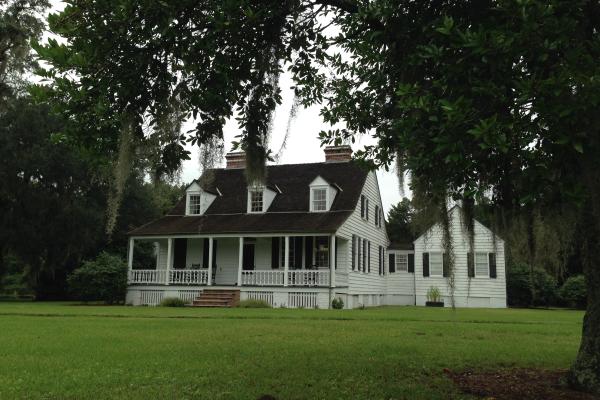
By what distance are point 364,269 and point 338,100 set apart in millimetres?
18919

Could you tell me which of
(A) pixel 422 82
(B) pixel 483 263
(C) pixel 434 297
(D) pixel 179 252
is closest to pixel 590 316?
(A) pixel 422 82

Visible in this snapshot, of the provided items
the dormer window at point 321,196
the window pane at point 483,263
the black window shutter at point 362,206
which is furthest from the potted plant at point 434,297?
the dormer window at point 321,196

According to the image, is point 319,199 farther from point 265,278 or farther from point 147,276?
point 147,276

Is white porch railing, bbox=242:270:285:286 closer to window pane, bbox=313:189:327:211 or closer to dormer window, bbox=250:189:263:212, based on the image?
dormer window, bbox=250:189:263:212

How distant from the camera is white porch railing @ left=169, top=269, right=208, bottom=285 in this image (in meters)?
22.4

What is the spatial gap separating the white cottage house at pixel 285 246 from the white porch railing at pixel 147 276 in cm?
4

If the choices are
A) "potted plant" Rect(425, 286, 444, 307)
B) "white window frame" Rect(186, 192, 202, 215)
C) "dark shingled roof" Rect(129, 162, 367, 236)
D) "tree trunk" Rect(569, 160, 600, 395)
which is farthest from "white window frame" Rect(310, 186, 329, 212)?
"tree trunk" Rect(569, 160, 600, 395)

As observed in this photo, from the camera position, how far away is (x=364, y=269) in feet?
82.3

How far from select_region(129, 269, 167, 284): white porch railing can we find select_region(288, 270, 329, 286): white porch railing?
575cm

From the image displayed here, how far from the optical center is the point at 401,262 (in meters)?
30.0

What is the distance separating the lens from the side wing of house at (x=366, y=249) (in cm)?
2258

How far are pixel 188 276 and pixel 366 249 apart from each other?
8.31m

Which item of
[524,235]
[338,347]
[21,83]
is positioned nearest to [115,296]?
[21,83]

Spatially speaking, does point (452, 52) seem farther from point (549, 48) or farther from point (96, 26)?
point (96, 26)
